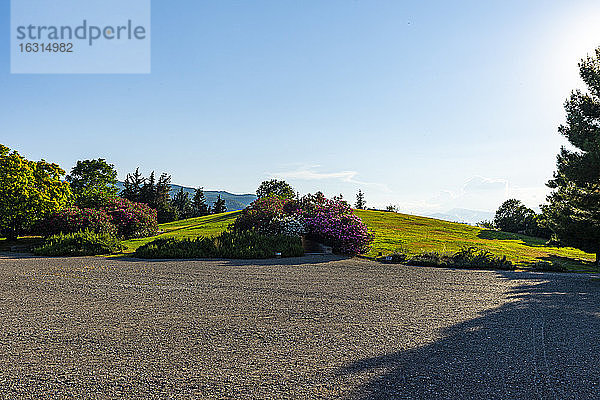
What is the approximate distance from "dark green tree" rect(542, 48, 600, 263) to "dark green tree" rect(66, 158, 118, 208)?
66.1 feet

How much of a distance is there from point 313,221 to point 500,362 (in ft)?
37.2

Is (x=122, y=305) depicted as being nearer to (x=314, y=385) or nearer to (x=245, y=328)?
(x=245, y=328)

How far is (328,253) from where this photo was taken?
14742 millimetres

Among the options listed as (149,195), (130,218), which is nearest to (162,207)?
(149,195)

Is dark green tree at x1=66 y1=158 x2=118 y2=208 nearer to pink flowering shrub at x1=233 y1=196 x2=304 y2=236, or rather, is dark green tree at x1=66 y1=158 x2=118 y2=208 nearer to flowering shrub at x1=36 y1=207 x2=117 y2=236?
flowering shrub at x1=36 y1=207 x2=117 y2=236

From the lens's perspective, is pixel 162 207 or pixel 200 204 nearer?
pixel 162 207

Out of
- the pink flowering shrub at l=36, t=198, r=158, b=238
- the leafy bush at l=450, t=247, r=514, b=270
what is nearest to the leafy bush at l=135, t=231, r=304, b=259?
the pink flowering shrub at l=36, t=198, r=158, b=238

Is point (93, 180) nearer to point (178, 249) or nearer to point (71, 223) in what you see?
point (71, 223)

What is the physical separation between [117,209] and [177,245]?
685 centimetres

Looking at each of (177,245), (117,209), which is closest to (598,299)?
(177,245)

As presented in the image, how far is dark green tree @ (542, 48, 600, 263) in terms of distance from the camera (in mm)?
12125

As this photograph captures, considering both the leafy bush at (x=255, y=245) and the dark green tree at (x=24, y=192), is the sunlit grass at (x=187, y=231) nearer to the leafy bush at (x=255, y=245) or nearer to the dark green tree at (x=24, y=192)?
the leafy bush at (x=255, y=245)

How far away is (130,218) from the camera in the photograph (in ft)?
63.3

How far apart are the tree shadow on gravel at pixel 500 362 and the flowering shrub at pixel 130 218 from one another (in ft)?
54.8
